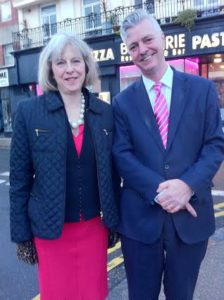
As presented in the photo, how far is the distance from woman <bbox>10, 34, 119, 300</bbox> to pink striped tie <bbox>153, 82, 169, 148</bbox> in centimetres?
33

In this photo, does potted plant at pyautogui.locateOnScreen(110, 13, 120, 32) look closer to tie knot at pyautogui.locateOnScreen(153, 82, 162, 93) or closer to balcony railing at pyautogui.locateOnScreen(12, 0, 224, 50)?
balcony railing at pyautogui.locateOnScreen(12, 0, 224, 50)

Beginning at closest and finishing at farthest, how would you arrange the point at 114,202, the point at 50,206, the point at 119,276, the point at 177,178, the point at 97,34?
the point at 177,178
the point at 50,206
the point at 114,202
the point at 119,276
the point at 97,34

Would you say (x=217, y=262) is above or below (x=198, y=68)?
below

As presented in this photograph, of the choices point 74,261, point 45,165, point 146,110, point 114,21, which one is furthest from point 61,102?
point 114,21

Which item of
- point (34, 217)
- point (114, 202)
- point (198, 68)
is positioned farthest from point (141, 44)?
point (198, 68)

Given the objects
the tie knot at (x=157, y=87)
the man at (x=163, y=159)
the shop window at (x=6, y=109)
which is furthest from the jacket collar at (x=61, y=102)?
the shop window at (x=6, y=109)

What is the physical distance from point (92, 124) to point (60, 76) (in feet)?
1.12

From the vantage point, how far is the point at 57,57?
2.18 metres

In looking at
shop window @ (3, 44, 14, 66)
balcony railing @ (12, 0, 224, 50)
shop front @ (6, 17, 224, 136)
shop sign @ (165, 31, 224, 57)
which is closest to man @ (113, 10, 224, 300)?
shop front @ (6, 17, 224, 136)

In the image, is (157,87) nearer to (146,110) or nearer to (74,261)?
(146,110)

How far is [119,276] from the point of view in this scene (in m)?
3.54

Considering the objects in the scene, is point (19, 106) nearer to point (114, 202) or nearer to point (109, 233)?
point (114, 202)

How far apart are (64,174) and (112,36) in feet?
40.9

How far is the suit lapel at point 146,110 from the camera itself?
6.76ft
